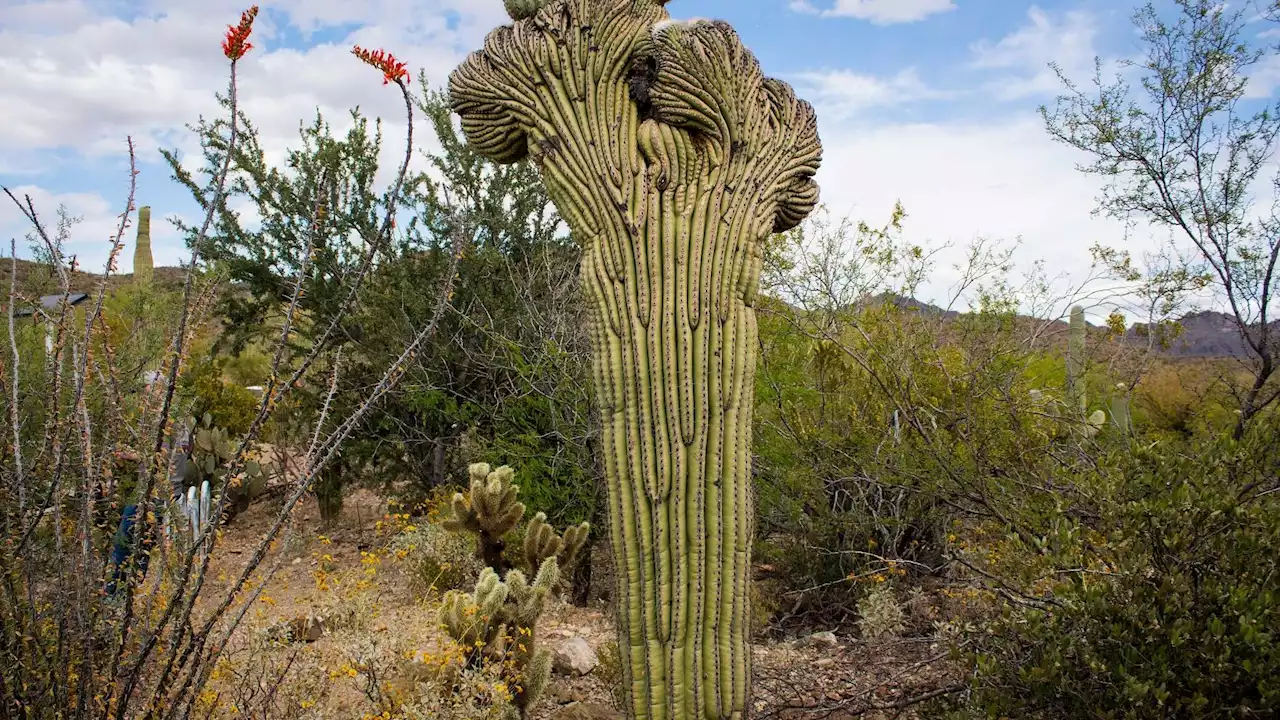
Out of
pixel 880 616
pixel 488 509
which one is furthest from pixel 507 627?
pixel 880 616

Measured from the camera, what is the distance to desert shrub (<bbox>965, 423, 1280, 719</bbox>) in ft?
7.67

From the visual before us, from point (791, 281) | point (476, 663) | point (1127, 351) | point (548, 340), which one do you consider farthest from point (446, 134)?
point (1127, 351)

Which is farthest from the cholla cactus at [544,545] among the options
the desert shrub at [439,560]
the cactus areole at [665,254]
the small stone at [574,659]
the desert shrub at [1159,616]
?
the desert shrub at [1159,616]

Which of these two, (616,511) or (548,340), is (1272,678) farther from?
(548,340)

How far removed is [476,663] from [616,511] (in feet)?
5.96

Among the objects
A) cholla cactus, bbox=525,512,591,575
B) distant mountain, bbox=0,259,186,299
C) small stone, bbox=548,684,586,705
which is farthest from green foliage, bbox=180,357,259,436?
small stone, bbox=548,684,586,705

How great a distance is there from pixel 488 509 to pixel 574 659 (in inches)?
38.8

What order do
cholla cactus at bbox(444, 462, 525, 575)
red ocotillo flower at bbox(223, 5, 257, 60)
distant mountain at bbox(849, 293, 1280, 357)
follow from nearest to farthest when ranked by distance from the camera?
red ocotillo flower at bbox(223, 5, 257, 60) < cholla cactus at bbox(444, 462, 525, 575) < distant mountain at bbox(849, 293, 1280, 357)

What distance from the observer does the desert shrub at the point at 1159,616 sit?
7.67 feet

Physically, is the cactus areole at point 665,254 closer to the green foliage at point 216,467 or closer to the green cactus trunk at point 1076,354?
Result: the green cactus trunk at point 1076,354

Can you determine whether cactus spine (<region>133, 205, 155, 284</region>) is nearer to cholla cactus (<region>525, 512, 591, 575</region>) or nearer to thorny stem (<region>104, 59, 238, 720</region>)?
cholla cactus (<region>525, 512, 591, 575</region>)

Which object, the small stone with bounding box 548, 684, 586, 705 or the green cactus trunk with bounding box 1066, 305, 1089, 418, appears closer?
the small stone with bounding box 548, 684, 586, 705

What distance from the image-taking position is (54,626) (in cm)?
302

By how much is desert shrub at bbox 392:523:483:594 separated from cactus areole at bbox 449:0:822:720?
3.66m
